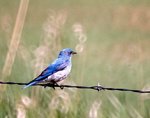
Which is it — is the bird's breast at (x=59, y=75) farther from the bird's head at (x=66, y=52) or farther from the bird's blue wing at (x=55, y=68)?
the bird's head at (x=66, y=52)

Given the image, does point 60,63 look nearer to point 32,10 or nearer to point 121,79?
point 121,79

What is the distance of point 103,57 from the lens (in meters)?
18.8

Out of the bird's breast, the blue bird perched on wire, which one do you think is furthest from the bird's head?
the bird's breast

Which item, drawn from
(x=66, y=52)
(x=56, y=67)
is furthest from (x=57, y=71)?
(x=66, y=52)

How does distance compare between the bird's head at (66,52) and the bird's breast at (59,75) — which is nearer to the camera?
the bird's breast at (59,75)

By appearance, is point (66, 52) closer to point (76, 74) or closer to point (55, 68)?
point (55, 68)

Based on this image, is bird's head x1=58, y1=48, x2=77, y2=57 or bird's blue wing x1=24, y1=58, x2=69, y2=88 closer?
bird's blue wing x1=24, y1=58, x2=69, y2=88

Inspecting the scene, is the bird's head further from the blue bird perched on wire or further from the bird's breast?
the bird's breast

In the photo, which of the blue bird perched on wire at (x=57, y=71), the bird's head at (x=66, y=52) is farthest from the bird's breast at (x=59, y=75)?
the bird's head at (x=66, y=52)

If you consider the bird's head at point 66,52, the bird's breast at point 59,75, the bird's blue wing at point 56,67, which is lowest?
the bird's breast at point 59,75

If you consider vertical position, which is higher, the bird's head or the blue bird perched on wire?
the bird's head

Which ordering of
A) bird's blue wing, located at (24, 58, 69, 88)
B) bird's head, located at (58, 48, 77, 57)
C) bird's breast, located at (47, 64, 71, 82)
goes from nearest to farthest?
bird's blue wing, located at (24, 58, 69, 88), bird's breast, located at (47, 64, 71, 82), bird's head, located at (58, 48, 77, 57)

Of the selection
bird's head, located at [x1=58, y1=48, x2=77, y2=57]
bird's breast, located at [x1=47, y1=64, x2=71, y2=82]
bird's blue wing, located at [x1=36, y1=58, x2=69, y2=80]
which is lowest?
bird's breast, located at [x1=47, y1=64, x2=71, y2=82]

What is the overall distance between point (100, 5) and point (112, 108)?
1158 centimetres
